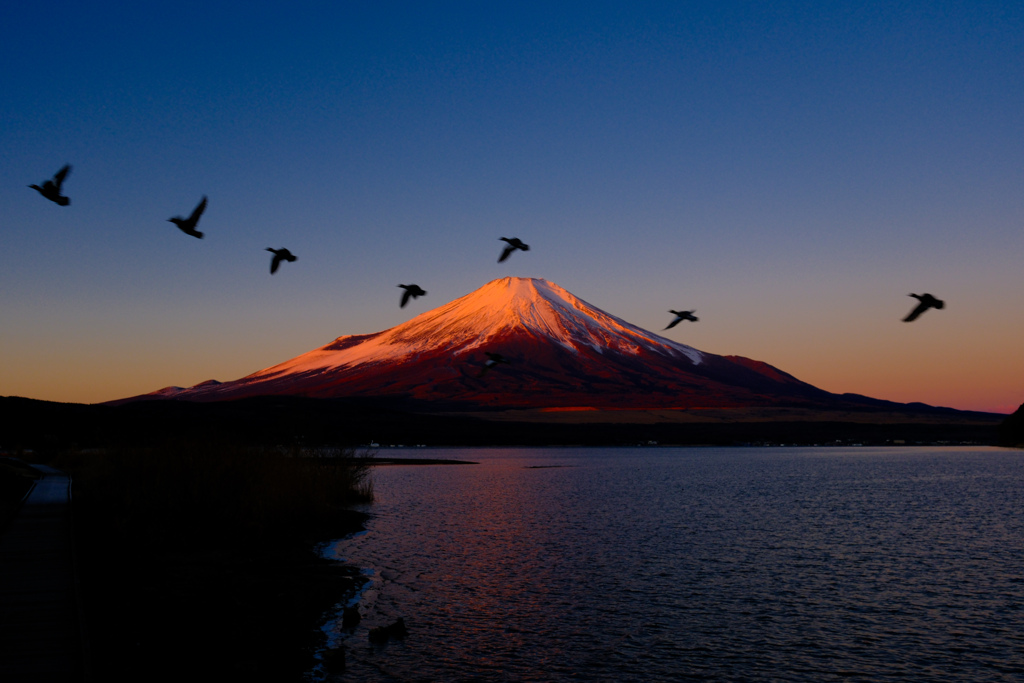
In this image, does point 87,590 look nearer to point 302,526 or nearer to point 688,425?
point 302,526

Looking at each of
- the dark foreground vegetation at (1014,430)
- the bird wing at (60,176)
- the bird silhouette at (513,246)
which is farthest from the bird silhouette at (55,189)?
the dark foreground vegetation at (1014,430)

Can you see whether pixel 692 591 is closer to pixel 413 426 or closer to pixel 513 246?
pixel 513 246

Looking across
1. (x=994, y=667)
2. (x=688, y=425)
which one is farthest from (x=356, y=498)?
(x=688, y=425)

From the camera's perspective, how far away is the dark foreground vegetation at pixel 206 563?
603 inches

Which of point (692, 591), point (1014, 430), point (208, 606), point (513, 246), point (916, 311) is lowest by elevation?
point (692, 591)

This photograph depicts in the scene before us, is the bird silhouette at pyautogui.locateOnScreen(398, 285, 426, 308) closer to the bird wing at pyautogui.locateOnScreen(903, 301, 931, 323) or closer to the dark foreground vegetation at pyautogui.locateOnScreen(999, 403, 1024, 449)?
the bird wing at pyautogui.locateOnScreen(903, 301, 931, 323)

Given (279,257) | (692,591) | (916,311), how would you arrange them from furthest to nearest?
(692,591), (279,257), (916,311)

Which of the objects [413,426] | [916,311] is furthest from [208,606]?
[413,426]

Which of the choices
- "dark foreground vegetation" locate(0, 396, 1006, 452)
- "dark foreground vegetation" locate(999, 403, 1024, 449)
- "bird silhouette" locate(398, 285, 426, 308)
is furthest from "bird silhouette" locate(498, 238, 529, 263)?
"dark foreground vegetation" locate(999, 403, 1024, 449)

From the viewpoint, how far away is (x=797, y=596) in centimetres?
2278

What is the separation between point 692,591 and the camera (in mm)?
23344

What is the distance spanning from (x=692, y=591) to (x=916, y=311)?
12.9m

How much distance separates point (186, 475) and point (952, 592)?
2360 centimetres

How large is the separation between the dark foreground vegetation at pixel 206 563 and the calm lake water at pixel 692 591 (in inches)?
58.7
